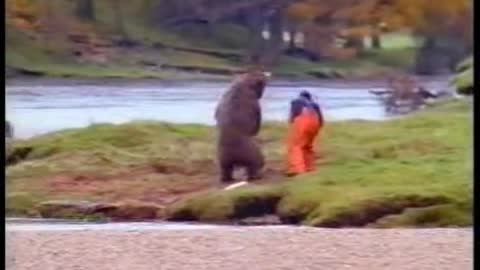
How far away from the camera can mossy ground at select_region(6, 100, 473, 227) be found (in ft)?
19.0

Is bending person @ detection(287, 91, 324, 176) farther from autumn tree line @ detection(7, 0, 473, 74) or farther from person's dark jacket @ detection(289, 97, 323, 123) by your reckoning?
autumn tree line @ detection(7, 0, 473, 74)

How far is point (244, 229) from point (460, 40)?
4.32 ft

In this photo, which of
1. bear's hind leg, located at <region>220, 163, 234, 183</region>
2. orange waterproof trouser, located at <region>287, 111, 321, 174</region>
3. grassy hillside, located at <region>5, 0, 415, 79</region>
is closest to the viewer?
grassy hillside, located at <region>5, 0, 415, 79</region>

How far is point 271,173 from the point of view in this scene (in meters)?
5.89

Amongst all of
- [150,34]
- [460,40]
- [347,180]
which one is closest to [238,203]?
[347,180]

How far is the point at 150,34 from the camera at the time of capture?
5.66m

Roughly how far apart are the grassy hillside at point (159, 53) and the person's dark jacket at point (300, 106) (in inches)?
4.5

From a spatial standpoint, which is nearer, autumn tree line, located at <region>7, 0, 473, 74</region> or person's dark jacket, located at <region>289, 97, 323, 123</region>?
autumn tree line, located at <region>7, 0, 473, 74</region>

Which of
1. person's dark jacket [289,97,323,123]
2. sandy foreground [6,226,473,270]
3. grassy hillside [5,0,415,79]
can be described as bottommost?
sandy foreground [6,226,473,270]

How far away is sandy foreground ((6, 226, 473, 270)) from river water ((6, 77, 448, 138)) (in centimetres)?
51

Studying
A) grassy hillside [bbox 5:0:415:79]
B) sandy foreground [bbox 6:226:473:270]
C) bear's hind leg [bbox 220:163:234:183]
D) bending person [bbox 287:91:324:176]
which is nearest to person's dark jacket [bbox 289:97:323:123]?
bending person [bbox 287:91:324:176]

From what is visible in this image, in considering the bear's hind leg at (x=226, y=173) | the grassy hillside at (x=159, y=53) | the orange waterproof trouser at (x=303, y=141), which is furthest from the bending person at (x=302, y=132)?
the bear's hind leg at (x=226, y=173)

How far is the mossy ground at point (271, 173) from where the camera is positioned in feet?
19.0

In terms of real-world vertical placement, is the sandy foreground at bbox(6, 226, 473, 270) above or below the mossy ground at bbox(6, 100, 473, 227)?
below
